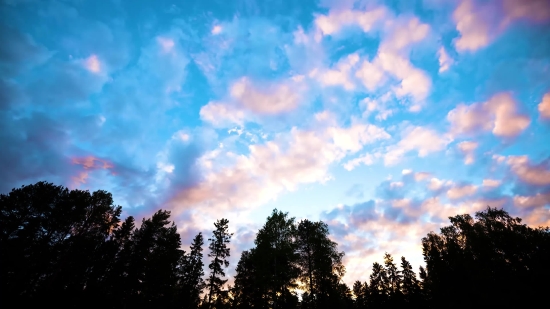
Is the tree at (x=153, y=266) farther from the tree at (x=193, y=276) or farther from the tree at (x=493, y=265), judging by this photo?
the tree at (x=493, y=265)

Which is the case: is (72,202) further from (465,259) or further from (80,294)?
(465,259)

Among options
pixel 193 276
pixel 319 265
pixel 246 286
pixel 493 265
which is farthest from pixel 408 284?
pixel 193 276

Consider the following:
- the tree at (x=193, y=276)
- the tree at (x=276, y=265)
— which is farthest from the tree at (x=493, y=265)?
the tree at (x=193, y=276)

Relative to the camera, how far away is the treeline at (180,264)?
3062cm

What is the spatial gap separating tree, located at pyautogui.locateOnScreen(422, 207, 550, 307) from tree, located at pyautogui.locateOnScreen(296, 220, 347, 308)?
23.9 meters

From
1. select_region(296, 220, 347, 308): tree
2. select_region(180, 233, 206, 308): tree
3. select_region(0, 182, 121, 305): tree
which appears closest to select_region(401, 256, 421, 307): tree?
select_region(296, 220, 347, 308): tree

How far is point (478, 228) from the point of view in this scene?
44.8 metres

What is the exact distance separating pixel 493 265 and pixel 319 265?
1280 inches

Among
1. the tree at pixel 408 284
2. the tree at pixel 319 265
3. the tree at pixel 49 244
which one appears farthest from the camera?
the tree at pixel 408 284

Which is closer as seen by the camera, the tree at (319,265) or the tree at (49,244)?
the tree at (49,244)

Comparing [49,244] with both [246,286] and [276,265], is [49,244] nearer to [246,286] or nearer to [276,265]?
[246,286]

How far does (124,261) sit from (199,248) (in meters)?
11.6

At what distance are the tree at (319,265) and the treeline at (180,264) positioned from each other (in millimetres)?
142

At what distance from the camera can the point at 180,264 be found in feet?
132
